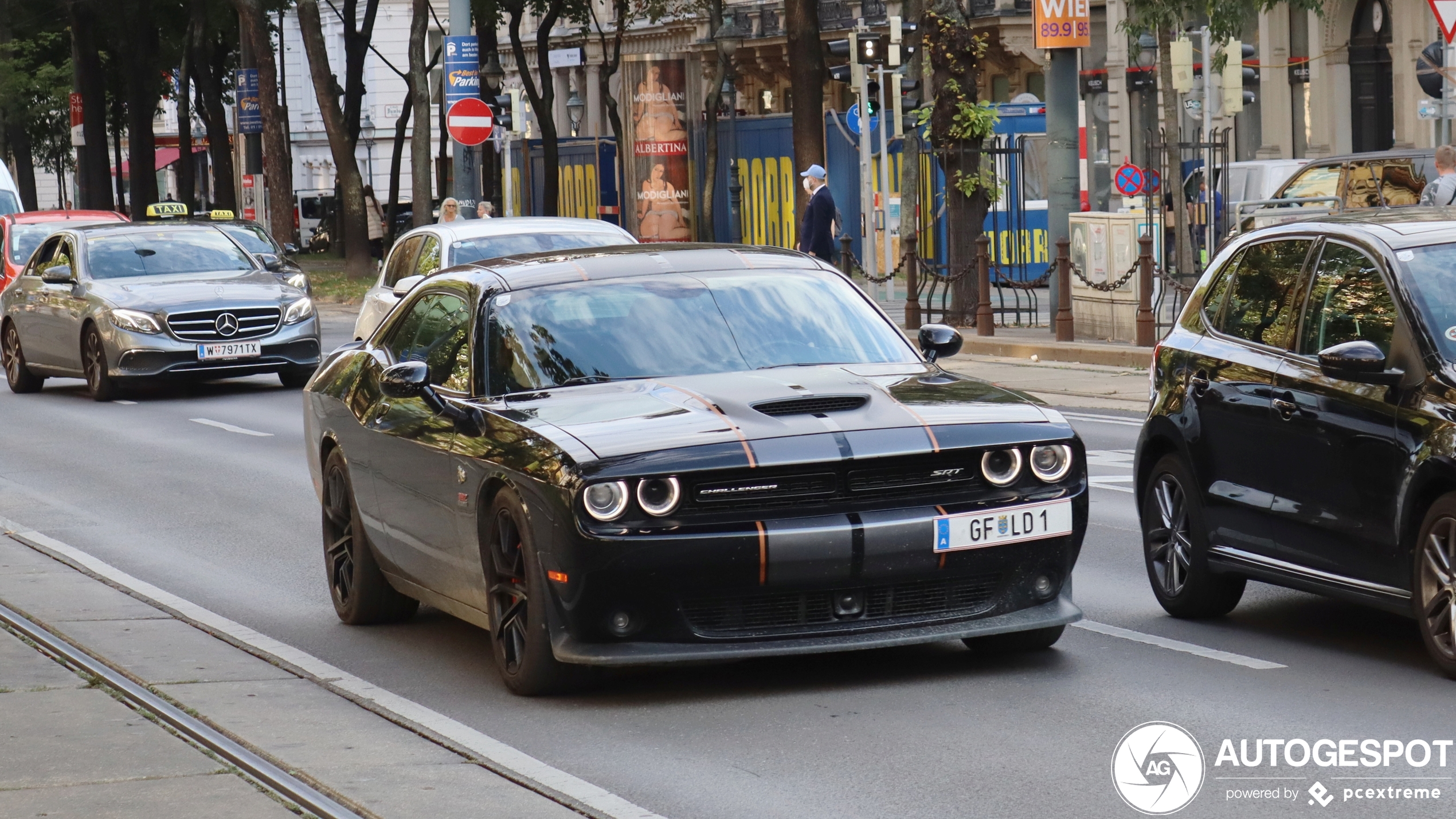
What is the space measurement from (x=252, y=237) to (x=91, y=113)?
34.5 metres

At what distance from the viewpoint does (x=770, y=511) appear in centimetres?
712

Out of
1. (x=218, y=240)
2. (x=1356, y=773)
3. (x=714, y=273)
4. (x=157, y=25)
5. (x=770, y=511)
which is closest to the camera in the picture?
(x=1356, y=773)

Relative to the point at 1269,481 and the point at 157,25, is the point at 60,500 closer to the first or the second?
the point at 1269,481

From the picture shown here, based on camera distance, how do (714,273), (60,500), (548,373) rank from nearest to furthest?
(548,373) < (714,273) < (60,500)

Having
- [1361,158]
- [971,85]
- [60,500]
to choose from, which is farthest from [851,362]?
[1361,158]

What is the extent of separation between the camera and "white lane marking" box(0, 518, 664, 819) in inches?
242

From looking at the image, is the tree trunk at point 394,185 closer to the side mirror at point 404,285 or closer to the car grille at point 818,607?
the side mirror at point 404,285

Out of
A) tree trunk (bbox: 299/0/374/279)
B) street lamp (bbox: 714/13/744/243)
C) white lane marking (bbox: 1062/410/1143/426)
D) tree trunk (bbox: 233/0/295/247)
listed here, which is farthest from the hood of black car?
tree trunk (bbox: 233/0/295/247)

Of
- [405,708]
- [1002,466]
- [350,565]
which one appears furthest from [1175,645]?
[350,565]

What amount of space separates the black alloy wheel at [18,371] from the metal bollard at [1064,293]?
400 inches

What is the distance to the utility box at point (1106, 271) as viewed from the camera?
2305 centimetres

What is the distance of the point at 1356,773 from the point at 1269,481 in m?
2.17

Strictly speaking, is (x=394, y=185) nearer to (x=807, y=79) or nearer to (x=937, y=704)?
(x=807, y=79)

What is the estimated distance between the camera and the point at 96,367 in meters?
21.8
